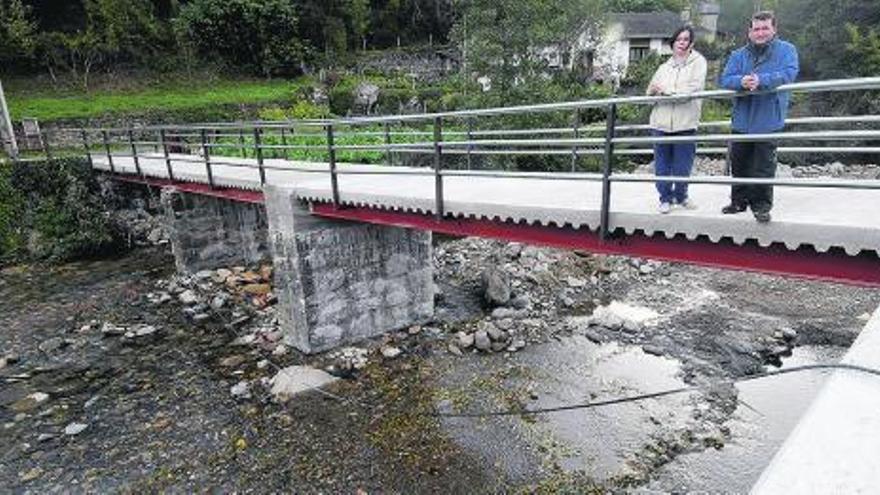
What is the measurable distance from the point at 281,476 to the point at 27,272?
1209 centimetres

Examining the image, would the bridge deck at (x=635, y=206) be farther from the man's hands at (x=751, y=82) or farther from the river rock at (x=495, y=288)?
the river rock at (x=495, y=288)

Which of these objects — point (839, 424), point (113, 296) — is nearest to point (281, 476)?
point (839, 424)

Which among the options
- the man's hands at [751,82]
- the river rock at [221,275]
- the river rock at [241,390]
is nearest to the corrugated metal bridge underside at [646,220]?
the man's hands at [751,82]

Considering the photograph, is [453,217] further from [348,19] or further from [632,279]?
[348,19]

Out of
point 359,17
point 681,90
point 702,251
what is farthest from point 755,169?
Answer: point 359,17

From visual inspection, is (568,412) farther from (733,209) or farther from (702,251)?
(733,209)

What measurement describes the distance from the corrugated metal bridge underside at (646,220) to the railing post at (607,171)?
0.10 meters

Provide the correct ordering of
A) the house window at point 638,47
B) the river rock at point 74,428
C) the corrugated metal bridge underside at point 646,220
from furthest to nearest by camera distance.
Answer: the house window at point 638,47, the river rock at point 74,428, the corrugated metal bridge underside at point 646,220

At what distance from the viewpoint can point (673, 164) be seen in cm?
575

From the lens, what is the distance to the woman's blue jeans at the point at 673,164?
18.6 feet

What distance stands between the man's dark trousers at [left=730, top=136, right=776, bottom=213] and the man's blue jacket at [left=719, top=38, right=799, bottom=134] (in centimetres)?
18

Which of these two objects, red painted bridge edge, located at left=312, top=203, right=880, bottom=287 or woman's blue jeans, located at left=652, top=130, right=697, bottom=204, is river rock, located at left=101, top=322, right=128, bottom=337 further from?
woman's blue jeans, located at left=652, top=130, right=697, bottom=204

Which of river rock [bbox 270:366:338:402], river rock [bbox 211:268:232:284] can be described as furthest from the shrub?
river rock [bbox 270:366:338:402]

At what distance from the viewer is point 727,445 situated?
25.3ft
